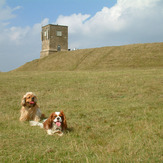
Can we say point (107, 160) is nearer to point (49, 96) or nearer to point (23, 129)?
point (23, 129)

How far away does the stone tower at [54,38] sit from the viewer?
75.6 meters

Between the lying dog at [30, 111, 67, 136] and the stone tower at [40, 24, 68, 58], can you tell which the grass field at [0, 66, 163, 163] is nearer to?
the lying dog at [30, 111, 67, 136]

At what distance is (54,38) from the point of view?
76125mm

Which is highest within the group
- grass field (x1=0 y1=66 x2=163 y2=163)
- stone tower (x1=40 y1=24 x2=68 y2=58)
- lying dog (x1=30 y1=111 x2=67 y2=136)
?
stone tower (x1=40 y1=24 x2=68 y2=58)

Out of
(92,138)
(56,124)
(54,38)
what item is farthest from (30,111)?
(54,38)

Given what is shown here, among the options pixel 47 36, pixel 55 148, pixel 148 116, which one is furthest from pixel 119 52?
pixel 55 148

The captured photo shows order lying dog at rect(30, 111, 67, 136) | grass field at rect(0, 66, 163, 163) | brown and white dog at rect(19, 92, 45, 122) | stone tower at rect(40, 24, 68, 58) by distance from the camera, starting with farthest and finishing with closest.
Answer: stone tower at rect(40, 24, 68, 58)
brown and white dog at rect(19, 92, 45, 122)
lying dog at rect(30, 111, 67, 136)
grass field at rect(0, 66, 163, 163)

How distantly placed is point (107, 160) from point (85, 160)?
18.0 inches

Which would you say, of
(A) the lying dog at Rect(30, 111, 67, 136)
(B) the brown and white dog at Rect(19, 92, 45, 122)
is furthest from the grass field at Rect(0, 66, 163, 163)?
(B) the brown and white dog at Rect(19, 92, 45, 122)

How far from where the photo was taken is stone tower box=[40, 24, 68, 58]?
75625 mm

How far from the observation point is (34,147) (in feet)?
15.8

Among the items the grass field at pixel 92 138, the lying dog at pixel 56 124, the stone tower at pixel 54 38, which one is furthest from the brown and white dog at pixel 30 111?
the stone tower at pixel 54 38

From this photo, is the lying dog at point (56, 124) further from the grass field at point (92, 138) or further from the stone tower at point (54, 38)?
the stone tower at point (54, 38)

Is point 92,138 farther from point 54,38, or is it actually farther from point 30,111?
point 54,38
